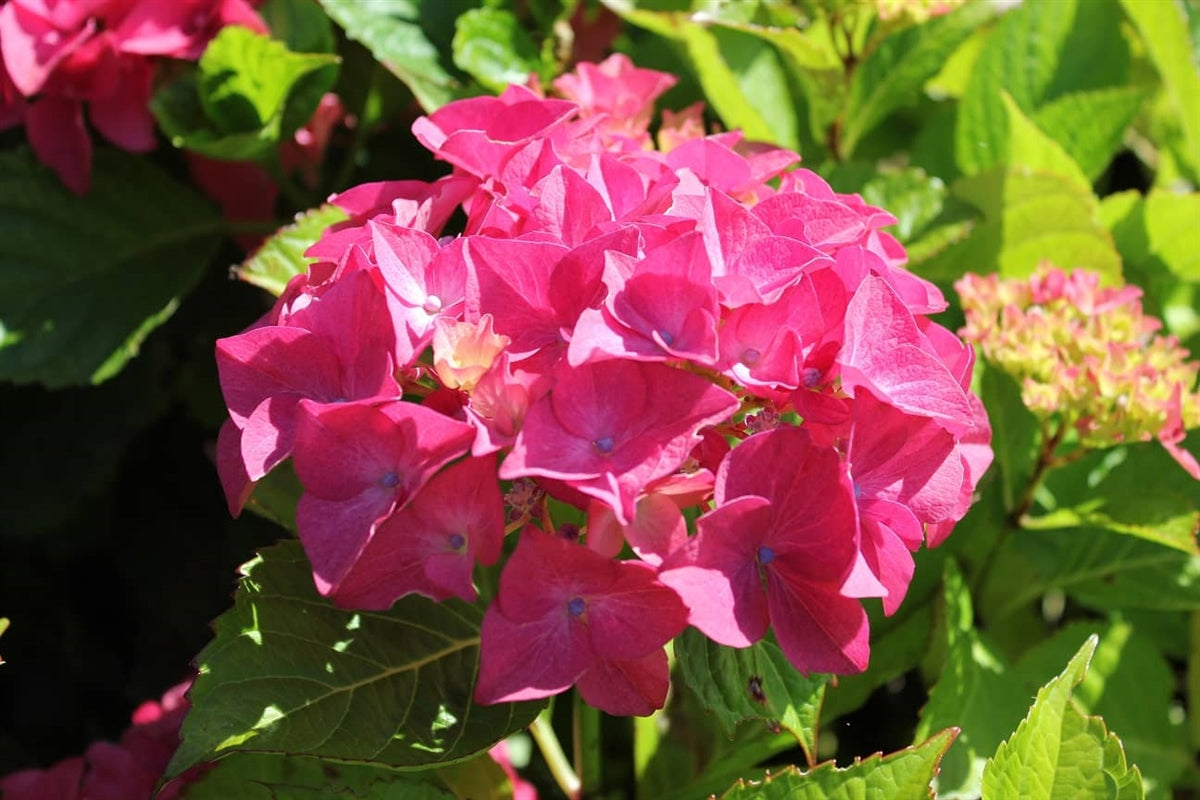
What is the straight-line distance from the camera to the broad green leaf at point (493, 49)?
3.36 ft

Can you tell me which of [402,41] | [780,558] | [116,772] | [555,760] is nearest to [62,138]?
[402,41]

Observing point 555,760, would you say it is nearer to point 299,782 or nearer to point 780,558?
point 299,782

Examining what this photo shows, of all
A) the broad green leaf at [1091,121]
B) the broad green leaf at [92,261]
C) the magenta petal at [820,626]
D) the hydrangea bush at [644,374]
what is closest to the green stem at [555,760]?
the hydrangea bush at [644,374]

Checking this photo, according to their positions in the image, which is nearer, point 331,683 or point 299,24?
point 331,683

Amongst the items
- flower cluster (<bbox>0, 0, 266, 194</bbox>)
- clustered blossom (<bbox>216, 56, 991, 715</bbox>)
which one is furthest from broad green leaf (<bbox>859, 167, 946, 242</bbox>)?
flower cluster (<bbox>0, 0, 266, 194</bbox>)

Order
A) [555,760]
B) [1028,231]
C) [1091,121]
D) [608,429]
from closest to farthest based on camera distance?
[608,429] < [555,760] < [1028,231] < [1091,121]

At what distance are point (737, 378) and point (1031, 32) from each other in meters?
0.80

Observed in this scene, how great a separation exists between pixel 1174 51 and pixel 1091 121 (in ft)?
0.32

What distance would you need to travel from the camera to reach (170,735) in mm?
914

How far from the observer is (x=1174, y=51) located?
1.13 metres

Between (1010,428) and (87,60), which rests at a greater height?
(87,60)

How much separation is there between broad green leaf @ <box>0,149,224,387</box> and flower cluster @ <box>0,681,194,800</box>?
0.32 metres

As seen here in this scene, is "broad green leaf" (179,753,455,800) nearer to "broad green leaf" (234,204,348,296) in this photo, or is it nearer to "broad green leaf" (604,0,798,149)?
"broad green leaf" (234,204,348,296)

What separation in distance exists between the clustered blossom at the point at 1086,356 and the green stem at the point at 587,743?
0.40 meters
